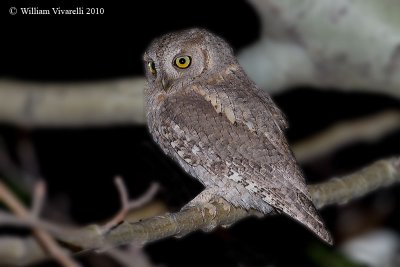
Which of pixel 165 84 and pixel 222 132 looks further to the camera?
pixel 165 84

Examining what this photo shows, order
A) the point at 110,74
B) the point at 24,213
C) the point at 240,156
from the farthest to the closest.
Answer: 1. the point at 110,74
2. the point at 240,156
3. the point at 24,213

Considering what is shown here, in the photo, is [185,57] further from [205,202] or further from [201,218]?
[201,218]

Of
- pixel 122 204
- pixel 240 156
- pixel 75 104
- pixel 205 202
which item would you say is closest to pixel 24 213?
pixel 122 204

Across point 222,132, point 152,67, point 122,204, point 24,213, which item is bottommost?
point 24,213

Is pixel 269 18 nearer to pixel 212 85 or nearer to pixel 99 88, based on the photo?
pixel 212 85

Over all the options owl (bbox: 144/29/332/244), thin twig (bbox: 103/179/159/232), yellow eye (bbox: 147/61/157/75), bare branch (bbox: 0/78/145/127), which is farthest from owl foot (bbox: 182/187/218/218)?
bare branch (bbox: 0/78/145/127)

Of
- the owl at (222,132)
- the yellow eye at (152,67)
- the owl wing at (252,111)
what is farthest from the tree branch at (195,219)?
the yellow eye at (152,67)
